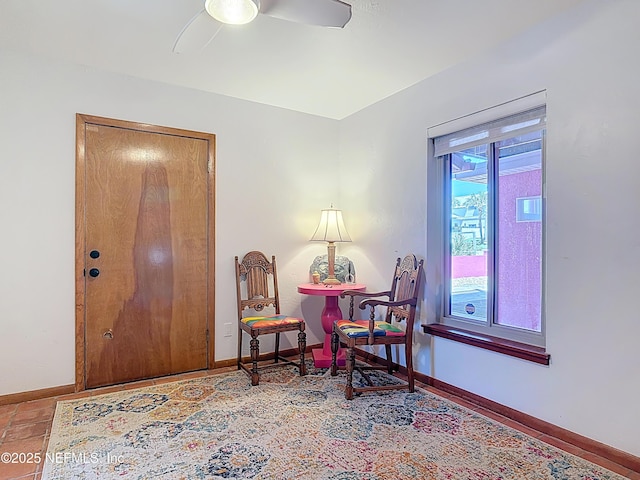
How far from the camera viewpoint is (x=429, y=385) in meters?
3.07

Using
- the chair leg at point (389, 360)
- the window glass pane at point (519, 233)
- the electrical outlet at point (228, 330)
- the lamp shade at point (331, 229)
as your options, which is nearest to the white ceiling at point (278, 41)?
the window glass pane at point (519, 233)

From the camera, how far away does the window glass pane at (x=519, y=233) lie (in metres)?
2.51

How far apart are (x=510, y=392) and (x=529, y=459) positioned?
509 mm

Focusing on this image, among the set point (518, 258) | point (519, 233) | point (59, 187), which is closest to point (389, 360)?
point (518, 258)

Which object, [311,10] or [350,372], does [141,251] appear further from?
[311,10]

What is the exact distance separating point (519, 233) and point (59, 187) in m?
3.22

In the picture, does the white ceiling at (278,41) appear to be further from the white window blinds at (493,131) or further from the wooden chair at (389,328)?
the wooden chair at (389,328)

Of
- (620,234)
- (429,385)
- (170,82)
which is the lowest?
(429,385)

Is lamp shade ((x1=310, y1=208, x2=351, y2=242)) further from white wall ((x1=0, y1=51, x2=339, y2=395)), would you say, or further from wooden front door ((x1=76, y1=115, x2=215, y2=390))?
wooden front door ((x1=76, y1=115, x2=215, y2=390))

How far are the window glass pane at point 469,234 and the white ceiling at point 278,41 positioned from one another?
0.75 meters

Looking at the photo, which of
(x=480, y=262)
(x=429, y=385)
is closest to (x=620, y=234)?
(x=480, y=262)

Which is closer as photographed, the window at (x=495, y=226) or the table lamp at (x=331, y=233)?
the window at (x=495, y=226)

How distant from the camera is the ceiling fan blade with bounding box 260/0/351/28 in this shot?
1.73 metres

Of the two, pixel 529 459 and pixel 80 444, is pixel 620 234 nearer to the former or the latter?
pixel 529 459
